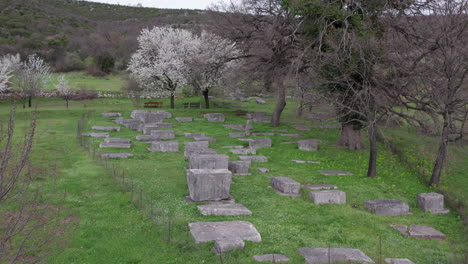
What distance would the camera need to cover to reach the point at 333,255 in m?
7.40

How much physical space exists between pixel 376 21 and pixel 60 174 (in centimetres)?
1552

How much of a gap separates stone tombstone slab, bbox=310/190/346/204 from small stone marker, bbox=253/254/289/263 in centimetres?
434

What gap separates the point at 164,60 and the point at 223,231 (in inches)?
1136

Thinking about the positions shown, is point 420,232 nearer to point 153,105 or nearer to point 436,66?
point 436,66

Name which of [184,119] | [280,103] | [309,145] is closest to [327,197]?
[309,145]

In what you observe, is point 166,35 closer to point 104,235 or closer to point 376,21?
point 376,21

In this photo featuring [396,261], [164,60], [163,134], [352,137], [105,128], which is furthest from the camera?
[164,60]

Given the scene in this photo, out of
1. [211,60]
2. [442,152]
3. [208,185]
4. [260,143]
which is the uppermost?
[211,60]

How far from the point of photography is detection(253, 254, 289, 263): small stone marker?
7.29 meters

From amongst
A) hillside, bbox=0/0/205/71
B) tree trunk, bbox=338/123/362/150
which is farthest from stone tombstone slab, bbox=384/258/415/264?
hillside, bbox=0/0/205/71

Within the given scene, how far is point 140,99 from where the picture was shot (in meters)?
41.6

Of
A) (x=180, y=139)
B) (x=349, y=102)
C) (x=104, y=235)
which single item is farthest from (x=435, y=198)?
(x=180, y=139)

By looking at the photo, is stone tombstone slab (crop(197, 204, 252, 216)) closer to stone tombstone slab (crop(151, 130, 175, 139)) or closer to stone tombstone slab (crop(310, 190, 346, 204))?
stone tombstone slab (crop(310, 190, 346, 204))

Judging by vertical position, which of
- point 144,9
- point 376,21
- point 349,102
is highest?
point 144,9
